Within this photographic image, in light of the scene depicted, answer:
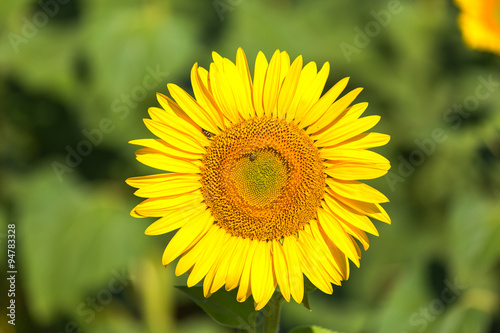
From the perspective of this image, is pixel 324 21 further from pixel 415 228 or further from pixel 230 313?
pixel 230 313

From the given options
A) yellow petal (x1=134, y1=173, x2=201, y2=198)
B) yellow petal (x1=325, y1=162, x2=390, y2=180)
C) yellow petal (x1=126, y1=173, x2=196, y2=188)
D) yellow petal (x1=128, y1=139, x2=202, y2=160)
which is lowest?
yellow petal (x1=325, y1=162, x2=390, y2=180)

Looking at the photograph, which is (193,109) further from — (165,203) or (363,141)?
(363,141)

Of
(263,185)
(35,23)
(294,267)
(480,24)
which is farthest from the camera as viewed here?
(35,23)

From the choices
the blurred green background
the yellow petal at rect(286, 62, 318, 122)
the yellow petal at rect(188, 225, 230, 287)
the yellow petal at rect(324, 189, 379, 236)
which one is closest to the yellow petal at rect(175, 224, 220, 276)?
the yellow petal at rect(188, 225, 230, 287)

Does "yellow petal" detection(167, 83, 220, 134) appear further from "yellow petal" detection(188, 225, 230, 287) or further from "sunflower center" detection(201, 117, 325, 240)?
"yellow petal" detection(188, 225, 230, 287)

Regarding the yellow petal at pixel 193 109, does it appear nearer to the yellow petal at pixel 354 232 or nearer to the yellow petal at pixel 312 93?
the yellow petal at pixel 312 93

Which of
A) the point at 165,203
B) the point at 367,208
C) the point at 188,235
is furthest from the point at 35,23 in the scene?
the point at 367,208

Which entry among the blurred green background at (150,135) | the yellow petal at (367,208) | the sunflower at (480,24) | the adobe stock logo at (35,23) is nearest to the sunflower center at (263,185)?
the yellow petal at (367,208)
